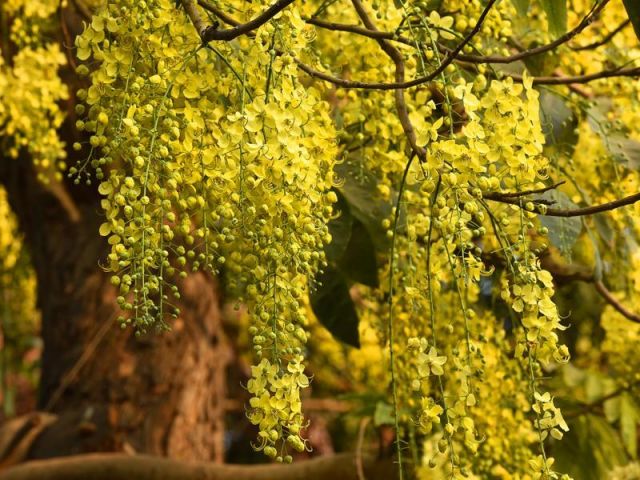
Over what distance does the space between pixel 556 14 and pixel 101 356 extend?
5.47 ft

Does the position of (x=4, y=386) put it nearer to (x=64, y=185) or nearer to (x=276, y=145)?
(x=64, y=185)

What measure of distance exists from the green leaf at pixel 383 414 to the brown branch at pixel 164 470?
16cm

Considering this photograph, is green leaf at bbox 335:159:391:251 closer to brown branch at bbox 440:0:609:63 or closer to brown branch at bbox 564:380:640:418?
brown branch at bbox 440:0:609:63

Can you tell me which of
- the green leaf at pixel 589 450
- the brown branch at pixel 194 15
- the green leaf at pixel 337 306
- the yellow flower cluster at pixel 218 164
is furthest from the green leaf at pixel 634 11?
the green leaf at pixel 589 450

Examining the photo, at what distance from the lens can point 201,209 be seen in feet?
3.89

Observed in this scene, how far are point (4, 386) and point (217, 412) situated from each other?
1.14 metres

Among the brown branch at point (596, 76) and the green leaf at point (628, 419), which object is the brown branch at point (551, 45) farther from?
the green leaf at point (628, 419)

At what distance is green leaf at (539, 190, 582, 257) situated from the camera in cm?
157

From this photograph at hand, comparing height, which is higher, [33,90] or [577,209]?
[33,90]

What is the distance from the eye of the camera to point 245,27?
3.45 feet

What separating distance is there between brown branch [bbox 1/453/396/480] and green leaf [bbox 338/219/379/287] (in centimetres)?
69

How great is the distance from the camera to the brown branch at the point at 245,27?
101cm

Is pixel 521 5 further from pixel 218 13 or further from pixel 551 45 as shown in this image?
pixel 218 13

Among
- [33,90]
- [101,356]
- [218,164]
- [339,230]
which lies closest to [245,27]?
[218,164]
